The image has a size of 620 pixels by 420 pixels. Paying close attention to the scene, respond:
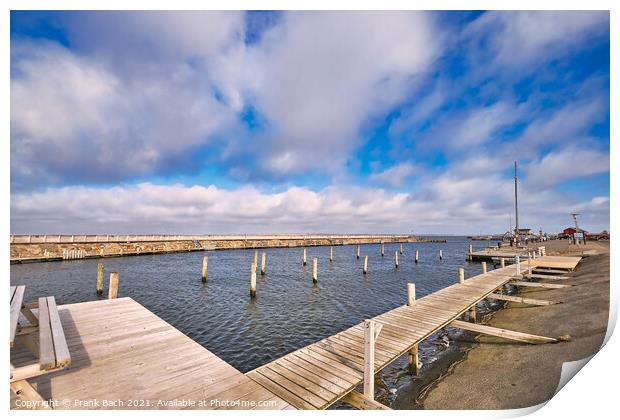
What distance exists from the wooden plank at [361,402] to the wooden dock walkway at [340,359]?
0.21ft

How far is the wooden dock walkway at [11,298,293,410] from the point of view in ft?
14.7

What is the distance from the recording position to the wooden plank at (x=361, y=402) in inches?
211

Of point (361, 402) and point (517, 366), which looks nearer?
point (361, 402)

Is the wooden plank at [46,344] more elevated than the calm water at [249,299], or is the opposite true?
the wooden plank at [46,344]

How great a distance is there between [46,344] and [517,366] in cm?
1104

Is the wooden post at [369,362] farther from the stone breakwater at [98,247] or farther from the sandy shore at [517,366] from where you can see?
the stone breakwater at [98,247]

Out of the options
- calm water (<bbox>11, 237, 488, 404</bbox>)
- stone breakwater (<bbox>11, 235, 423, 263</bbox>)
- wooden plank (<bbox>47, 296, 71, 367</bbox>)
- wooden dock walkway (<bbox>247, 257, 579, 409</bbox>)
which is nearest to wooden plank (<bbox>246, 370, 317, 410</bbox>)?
wooden dock walkway (<bbox>247, 257, 579, 409</bbox>)

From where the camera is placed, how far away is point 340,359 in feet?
22.6

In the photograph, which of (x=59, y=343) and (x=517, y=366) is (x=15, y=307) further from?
(x=517, y=366)

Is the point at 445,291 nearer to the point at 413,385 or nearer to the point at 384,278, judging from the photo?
the point at 413,385

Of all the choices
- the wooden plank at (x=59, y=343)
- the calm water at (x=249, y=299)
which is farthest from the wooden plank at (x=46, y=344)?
the calm water at (x=249, y=299)

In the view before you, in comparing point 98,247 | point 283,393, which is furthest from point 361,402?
point 98,247
